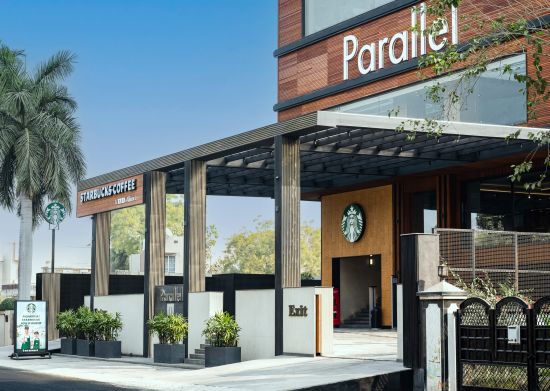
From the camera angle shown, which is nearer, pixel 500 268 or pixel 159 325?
pixel 500 268

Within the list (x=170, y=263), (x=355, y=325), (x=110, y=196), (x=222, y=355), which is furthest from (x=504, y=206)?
(x=170, y=263)

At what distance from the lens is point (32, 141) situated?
46.7m

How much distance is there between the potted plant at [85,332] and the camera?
35.3m

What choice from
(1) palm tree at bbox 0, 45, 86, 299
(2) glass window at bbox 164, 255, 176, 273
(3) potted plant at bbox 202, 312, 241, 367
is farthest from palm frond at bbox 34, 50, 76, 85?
(2) glass window at bbox 164, 255, 176, 273

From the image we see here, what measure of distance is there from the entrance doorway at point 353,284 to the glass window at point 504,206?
7015 millimetres

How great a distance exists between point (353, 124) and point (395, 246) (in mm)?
12795

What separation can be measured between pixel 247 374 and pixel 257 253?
92.5 m

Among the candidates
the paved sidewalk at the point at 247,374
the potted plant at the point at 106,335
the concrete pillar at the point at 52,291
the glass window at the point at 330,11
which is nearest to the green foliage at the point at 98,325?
the potted plant at the point at 106,335

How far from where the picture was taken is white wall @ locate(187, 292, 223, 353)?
30.0 metres

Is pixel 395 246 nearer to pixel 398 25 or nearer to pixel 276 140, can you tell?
pixel 398 25

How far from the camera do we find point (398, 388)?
69.8 feet

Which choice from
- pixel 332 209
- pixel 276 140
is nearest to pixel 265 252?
pixel 332 209

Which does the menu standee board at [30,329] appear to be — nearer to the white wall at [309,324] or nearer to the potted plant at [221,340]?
the potted plant at [221,340]

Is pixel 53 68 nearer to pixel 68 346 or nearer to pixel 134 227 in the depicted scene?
pixel 68 346
